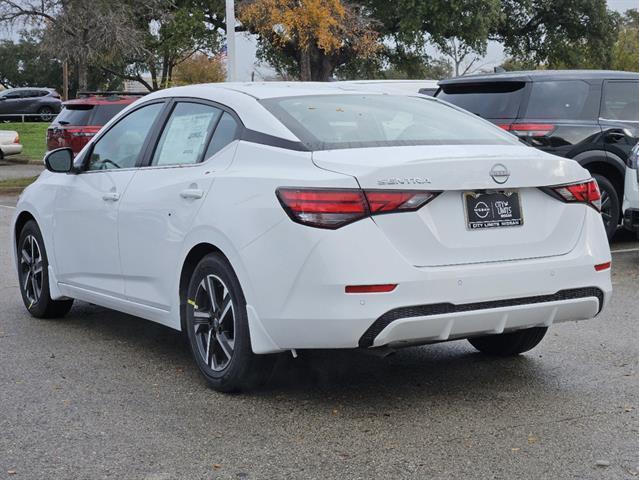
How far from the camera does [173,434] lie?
188 inches

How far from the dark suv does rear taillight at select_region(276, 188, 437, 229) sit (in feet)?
20.3

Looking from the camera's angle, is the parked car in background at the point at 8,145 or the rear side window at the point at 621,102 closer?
the rear side window at the point at 621,102

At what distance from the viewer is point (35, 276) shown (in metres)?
7.70

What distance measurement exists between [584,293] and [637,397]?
0.59 metres

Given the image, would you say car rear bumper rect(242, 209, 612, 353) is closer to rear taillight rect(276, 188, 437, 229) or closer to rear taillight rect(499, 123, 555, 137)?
rear taillight rect(276, 188, 437, 229)

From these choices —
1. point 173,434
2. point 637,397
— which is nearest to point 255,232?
point 173,434

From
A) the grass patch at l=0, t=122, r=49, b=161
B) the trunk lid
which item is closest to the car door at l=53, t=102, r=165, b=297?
the trunk lid

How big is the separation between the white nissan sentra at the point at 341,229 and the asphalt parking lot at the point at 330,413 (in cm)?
31

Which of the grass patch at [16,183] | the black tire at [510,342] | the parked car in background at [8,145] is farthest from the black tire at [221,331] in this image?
the parked car in background at [8,145]

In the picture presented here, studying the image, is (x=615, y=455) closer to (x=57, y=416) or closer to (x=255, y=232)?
(x=255, y=232)

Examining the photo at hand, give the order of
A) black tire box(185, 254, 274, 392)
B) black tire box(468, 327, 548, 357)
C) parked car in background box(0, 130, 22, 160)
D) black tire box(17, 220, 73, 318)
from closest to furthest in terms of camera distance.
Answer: black tire box(185, 254, 274, 392)
black tire box(468, 327, 548, 357)
black tire box(17, 220, 73, 318)
parked car in background box(0, 130, 22, 160)

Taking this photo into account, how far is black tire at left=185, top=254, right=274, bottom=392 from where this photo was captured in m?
5.18

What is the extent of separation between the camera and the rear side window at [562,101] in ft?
35.6

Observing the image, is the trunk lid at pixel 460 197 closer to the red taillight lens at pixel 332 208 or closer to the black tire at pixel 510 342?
the red taillight lens at pixel 332 208
